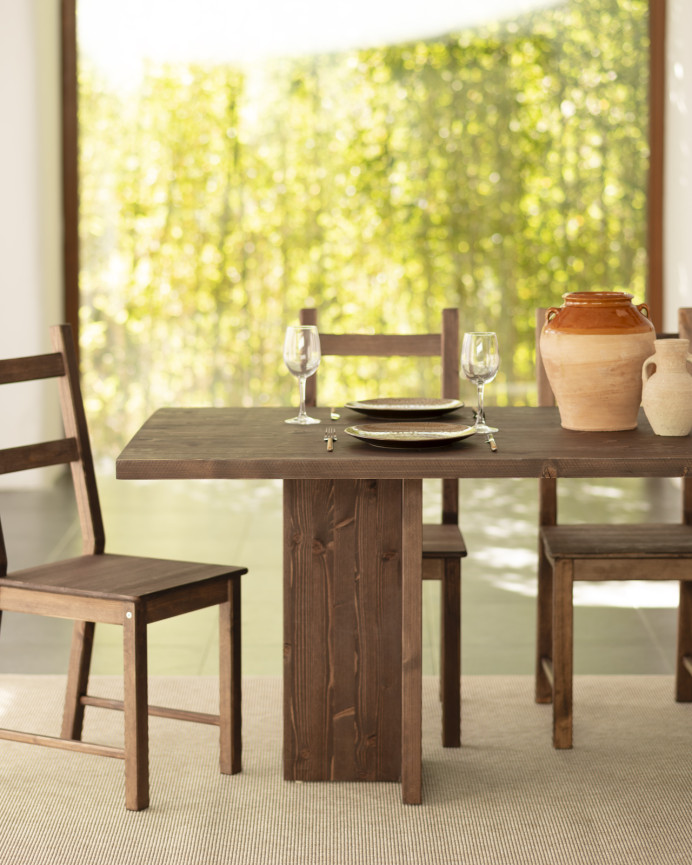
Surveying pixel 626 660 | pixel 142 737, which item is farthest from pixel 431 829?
pixel 626 660

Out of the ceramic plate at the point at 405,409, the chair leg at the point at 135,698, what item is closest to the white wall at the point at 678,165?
the ceramic plate at the point at 405,409

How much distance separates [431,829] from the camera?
7.27 ft

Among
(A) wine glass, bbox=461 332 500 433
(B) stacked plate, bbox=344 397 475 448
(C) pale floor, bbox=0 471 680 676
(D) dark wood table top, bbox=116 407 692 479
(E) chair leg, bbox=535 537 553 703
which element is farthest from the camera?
(C) pale floor, bbox=0 471 680 676

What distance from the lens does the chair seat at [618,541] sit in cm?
257

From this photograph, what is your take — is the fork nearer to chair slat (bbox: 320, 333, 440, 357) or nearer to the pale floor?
chair slat (bbox: 320, 333, 440, 357)

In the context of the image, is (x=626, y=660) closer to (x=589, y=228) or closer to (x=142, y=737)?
(x=142, y=737)

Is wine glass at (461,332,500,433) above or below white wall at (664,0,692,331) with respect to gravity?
below

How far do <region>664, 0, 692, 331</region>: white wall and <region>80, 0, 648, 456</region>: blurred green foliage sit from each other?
174mm

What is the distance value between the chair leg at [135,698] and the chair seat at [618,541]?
0.92 metres

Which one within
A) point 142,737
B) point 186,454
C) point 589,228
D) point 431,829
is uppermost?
point 589,228

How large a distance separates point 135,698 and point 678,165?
4361 millimetres

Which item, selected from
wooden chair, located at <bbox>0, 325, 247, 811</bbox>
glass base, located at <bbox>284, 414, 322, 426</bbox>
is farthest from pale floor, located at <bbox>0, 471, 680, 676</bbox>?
glass base, located at <bbox>284, 414, 322, 426</bbox>

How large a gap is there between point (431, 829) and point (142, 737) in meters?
0.57

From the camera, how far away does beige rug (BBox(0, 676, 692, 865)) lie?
213cm
